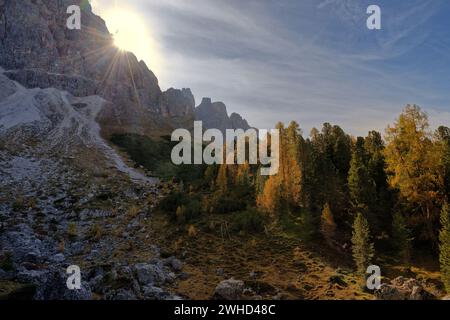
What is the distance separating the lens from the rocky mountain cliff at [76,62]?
105 metres

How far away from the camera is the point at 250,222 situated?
3175 cm

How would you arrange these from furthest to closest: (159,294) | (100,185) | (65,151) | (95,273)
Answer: (65,151) < (100,185) < (95,273) < (159,294)

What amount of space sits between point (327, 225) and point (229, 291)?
1393cm

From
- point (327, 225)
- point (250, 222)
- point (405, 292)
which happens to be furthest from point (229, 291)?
point (327, 225)

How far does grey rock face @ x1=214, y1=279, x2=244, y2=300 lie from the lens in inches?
709

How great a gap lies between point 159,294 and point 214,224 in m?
A: 15.0

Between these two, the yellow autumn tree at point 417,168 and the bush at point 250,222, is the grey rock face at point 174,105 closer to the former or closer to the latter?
the bush at point 250,222

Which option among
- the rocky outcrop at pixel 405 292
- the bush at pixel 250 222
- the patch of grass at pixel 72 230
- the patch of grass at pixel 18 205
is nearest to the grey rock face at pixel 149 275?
the patch of grass at pixel 72 230

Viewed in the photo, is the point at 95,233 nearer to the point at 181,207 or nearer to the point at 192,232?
the point at 192,232

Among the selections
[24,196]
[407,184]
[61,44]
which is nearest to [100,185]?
[24,196]

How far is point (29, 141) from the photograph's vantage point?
198ft

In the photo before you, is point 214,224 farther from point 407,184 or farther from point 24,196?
point 24,196

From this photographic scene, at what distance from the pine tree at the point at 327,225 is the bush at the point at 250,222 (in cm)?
587

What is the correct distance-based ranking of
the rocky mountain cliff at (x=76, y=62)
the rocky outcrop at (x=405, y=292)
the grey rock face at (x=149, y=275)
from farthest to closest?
the rocky mountain cliff at (x=76, y=62) → the grey rock face at (x=149, y=275) → the rocky outcrop at (x=405, y=292)
